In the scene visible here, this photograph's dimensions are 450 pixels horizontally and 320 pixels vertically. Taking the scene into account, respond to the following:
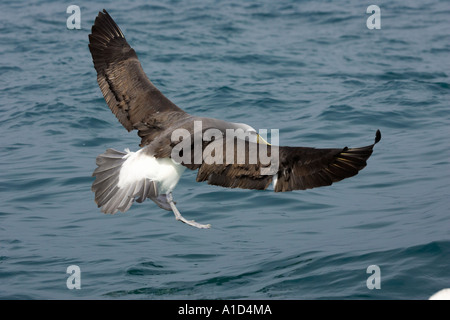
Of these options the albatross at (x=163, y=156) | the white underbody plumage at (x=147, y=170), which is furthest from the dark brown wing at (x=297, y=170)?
the white underbody plumage at (x=147, y=170)

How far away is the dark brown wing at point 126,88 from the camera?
7.78m

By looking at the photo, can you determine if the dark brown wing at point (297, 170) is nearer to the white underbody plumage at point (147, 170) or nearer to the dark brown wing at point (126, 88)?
the white underbody plumage at point (147, 170)

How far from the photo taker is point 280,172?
20.9ft

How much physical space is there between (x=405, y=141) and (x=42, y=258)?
237 inches

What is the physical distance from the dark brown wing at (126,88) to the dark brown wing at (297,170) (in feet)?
4.40

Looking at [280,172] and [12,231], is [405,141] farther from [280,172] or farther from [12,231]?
[12,231]

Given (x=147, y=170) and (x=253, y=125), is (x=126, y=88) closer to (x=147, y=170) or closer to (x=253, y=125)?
(x=147, y=170)

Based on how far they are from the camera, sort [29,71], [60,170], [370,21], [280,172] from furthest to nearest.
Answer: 1. [370,21]
2. [29,71]
3. [60,170]
4. [280,172]

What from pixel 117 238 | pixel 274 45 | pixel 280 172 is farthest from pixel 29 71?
pixel 280 172

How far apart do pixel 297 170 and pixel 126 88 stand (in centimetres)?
268

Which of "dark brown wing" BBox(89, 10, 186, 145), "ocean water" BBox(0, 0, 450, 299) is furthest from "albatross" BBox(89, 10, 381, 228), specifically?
"ocean water" BBox(0, 0, 450, 299)

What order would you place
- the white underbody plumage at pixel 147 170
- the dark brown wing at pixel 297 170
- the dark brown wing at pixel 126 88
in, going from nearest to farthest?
the dark brown wing at pixel 297 170 → the white underbody plumage at pixel 147 170 → the dark brown wing at pixel 126 88

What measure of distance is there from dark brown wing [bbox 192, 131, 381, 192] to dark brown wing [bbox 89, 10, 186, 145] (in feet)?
4.40

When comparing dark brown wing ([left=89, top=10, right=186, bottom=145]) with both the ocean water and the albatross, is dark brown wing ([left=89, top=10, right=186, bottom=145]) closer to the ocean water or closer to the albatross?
the albatross
